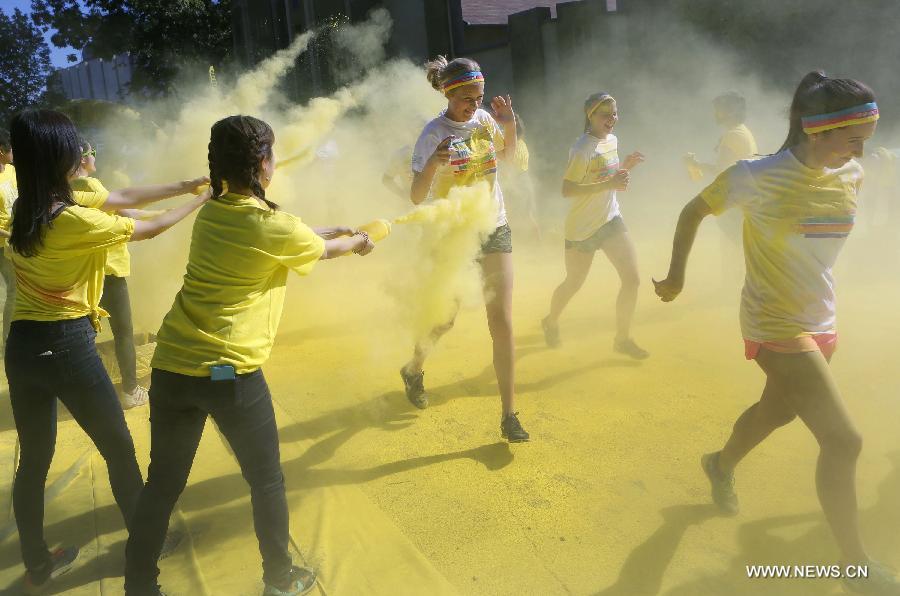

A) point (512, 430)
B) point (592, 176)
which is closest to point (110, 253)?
point (512, 430)

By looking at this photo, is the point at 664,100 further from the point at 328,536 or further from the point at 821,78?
the point at 328,536

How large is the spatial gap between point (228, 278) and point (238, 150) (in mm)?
442

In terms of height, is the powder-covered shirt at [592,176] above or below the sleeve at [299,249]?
below

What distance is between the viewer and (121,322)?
4980 mm

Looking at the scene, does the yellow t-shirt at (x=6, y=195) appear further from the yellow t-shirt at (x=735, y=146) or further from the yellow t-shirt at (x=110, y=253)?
the yellow t-shirt at (x=735, y=146)

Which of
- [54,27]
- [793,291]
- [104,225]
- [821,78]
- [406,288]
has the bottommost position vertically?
[406,288]

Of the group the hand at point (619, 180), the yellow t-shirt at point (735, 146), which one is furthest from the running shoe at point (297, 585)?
the yellow t-shirt at point (735, 146)

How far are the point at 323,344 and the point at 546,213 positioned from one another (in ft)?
23.8

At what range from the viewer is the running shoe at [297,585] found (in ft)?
8.96

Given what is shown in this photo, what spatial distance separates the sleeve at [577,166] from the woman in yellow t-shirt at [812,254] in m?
2.59

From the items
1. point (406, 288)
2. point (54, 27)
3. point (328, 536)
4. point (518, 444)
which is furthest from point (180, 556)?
point (54, 27)

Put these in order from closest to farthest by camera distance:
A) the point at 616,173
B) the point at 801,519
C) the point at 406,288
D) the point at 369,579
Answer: the point at 369,579, the point at 801,519, the point at 406,288, the point at 616,173

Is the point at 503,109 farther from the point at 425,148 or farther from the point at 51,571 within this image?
the point at 51,571

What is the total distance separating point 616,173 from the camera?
529cm
